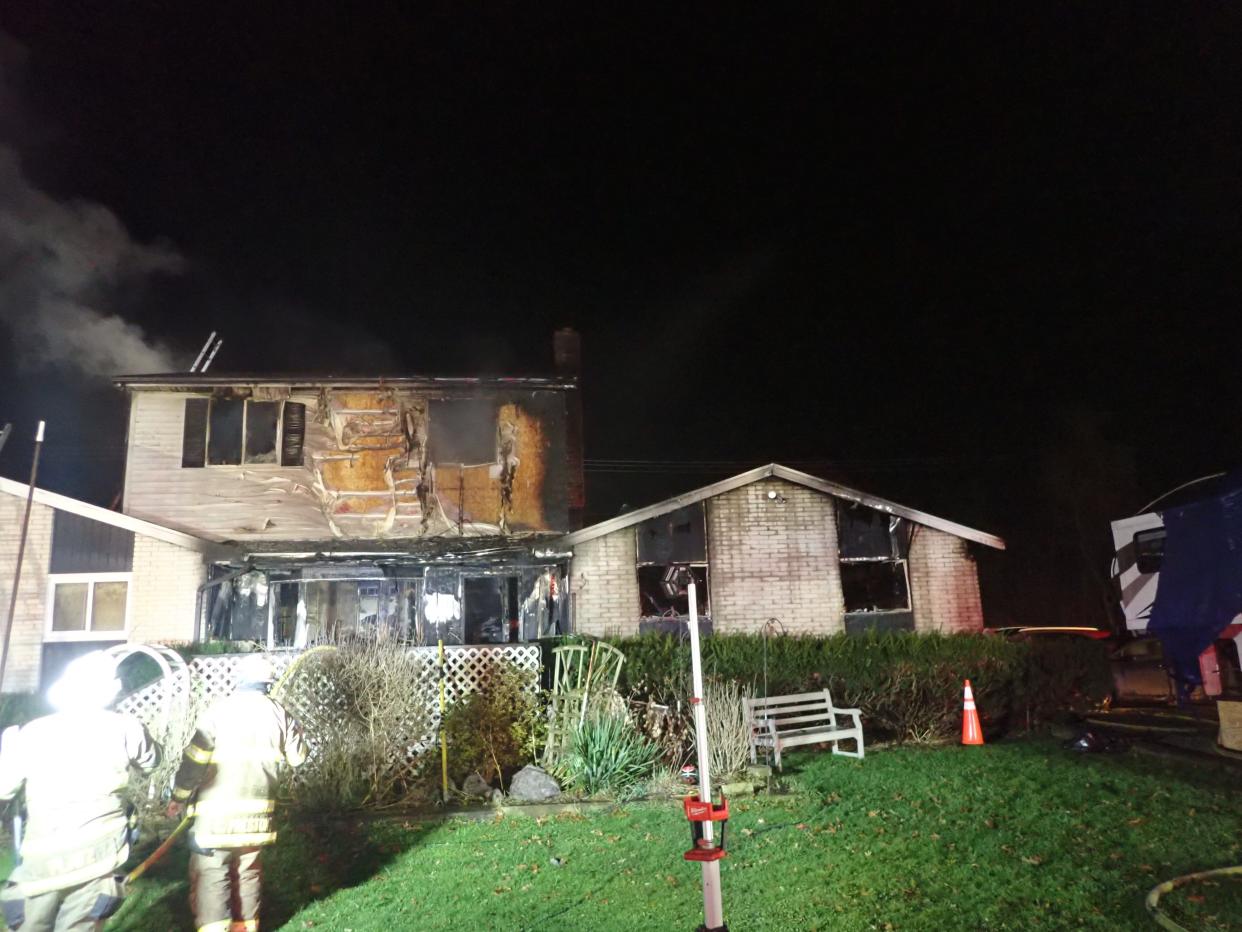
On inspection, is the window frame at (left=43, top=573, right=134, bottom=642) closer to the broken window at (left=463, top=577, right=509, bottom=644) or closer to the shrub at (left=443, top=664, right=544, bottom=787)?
the broken window at (left=463, top=577, right=509, bottom=644)

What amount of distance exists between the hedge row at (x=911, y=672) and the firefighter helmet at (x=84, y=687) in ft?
22.8

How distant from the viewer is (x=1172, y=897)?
5.51 meters

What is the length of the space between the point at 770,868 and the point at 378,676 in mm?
4305

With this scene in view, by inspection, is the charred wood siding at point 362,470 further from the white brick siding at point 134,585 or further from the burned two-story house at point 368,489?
the white brick siding at point 134,585

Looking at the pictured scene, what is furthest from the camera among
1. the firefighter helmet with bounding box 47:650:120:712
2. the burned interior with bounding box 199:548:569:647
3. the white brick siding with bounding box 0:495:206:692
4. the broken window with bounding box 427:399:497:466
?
the broken window with bounding box 427:399:497:466

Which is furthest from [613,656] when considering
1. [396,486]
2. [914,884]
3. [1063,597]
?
[1063,597]

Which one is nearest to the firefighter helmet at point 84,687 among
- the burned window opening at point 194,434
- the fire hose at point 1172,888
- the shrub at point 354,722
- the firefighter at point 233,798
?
the firefighter at point 233,798

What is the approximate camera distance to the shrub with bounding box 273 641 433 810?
861cm

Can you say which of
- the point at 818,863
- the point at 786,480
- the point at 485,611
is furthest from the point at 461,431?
the point at 818,863

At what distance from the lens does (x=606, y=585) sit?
57.6ft

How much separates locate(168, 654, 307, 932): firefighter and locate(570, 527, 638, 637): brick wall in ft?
39.1

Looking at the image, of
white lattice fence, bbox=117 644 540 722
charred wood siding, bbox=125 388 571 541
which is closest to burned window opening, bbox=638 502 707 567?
charred wood siding, bbox=125 388 571 541

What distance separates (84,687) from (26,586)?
13.6m

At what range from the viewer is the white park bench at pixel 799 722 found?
33.2 feet
